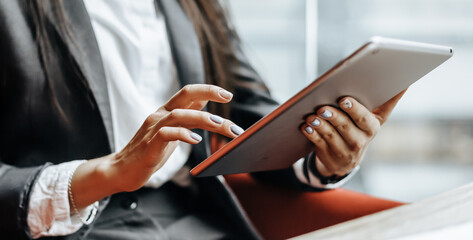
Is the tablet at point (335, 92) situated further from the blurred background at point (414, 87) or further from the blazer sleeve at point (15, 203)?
the blurred background at point (414, 87)

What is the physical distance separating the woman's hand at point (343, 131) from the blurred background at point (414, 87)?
65.1 inches

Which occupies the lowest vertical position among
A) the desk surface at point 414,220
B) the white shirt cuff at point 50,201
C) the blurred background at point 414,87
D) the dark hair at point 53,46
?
the blurred background at point 414,87

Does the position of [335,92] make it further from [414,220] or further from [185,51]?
A: [185,51]

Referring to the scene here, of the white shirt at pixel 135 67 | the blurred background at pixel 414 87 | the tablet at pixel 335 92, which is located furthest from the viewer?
the blurred background at pixel 414 87

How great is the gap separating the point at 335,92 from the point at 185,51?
0.36 m

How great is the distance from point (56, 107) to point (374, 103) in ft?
1.45

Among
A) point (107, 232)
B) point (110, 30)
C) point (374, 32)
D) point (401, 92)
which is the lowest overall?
point (374, 32)

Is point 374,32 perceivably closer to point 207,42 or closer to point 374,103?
point 207,42

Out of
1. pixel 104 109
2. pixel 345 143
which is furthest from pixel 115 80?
pixel 345 143

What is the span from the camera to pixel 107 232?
721 mm

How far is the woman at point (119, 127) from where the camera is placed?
0.60 metres

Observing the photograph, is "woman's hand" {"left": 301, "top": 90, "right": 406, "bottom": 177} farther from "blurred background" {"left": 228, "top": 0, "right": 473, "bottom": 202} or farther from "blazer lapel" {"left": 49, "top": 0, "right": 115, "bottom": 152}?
"blurred background" {"left": 228, "top": 0, "right": 473, "bottom": 202}

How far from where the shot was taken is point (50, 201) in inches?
24.7

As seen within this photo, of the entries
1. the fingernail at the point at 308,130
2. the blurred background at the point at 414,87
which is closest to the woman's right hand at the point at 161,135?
the fingernail at the point at 308,130
